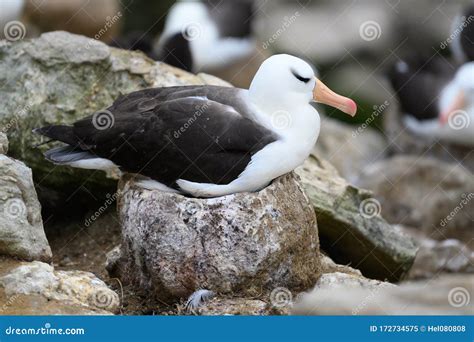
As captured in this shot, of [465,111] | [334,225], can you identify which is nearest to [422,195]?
[465,111]

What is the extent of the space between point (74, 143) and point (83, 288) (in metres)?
1.34

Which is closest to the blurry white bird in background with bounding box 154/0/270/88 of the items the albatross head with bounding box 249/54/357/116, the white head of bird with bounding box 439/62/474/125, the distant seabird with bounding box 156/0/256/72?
the distant seabird with bounding box 156/0/256/72

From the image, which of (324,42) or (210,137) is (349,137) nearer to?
(324,42)

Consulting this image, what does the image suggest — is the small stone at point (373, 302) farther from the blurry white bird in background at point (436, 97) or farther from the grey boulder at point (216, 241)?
the blurry white bird in background at point (436, 97)

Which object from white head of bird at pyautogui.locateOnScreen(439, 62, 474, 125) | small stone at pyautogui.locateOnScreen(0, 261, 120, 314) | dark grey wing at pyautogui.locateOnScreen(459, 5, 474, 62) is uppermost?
dark grey wing at pyautogui.locateOnScreen(459, 5, 474, 62)

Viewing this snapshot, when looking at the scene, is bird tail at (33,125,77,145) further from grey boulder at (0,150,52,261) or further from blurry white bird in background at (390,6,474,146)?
blurry white bird in background at (390,6,474,146)

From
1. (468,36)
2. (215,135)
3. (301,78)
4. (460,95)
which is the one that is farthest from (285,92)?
(468,36)

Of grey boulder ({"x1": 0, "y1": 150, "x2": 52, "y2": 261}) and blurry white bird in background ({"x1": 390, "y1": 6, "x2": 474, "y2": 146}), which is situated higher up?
blurry white bird in background ({"x1": 390, "y1": 6, "x2": 474, "y2": 146})

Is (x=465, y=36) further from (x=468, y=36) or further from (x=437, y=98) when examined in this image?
(x=437, y=98)

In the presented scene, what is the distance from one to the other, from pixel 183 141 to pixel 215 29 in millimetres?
8187

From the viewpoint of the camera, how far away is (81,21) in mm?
15875

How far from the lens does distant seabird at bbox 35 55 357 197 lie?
8.59 m

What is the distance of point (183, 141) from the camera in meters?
8.68

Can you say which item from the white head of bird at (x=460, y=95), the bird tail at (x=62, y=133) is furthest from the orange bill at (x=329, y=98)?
the white head of bird at (x=460, y=95)
